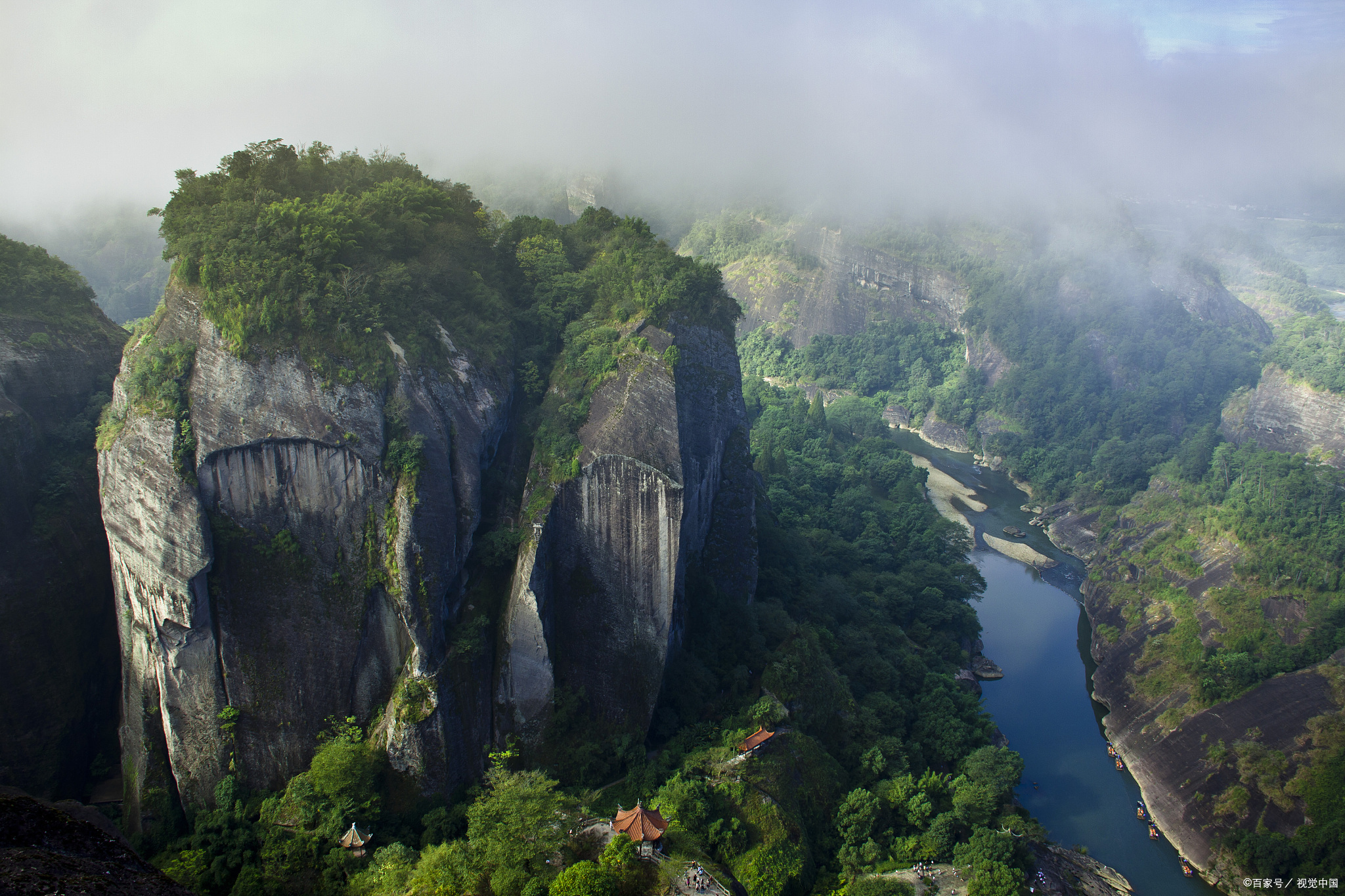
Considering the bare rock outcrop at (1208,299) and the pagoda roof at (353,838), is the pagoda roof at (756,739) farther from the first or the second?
the bare rock outcrop at (1208,299)

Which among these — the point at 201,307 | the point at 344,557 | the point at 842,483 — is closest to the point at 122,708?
the point at 344,557

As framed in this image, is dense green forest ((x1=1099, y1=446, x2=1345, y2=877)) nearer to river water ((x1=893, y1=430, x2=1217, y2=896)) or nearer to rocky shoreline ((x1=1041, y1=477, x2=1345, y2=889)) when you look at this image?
rocky shoreline ((x1=1041, y1=477, x2=1345, y2=889))

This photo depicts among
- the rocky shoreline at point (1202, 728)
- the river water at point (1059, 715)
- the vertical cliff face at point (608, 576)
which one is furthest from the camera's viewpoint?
the river water at point (1059, 715)

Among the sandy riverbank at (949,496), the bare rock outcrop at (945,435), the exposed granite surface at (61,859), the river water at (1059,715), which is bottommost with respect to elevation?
the river water at (1059,715)

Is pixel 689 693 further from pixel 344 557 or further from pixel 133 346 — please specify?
pixel 133 346

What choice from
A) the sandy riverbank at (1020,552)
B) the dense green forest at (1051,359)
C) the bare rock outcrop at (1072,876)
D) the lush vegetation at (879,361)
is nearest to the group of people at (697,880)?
the bare rock outcrop at (1072,876)

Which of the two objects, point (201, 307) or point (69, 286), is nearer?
point (201, 307)
